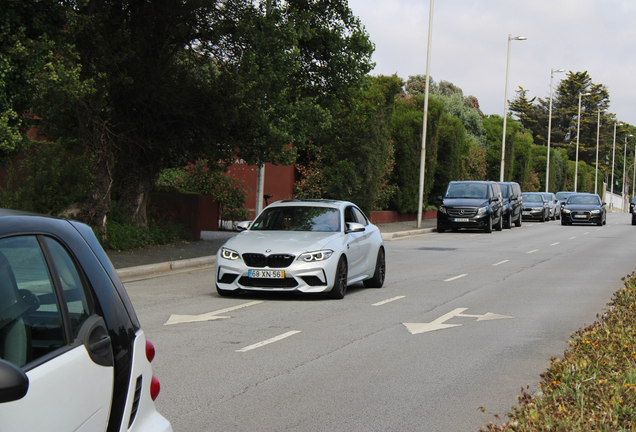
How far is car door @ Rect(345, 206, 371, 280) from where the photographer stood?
11.9m

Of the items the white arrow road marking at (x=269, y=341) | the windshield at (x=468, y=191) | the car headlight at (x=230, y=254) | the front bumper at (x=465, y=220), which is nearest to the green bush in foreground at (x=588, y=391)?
the white arrow road marking at (x=269, y=341)

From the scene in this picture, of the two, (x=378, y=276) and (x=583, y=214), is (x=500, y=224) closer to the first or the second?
(x=583, y=214)

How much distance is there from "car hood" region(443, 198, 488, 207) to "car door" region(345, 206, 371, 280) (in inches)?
746

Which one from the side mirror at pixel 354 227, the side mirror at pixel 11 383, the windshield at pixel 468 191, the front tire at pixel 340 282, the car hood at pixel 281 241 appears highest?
the windshield at pixel 468 191

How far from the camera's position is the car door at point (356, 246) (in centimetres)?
1191

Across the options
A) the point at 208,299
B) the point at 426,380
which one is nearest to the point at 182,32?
the point at 208,299

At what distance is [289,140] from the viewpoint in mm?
17703

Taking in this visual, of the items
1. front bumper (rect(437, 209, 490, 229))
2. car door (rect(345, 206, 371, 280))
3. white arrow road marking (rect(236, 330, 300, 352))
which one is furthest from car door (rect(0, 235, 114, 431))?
front bumper (rect(437, 209, 490, 229))

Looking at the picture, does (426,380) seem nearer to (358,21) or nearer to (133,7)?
(133,7)

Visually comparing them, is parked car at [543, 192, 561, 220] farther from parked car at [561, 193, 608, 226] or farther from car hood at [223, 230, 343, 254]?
car hood at [223, 230, 343, 254]

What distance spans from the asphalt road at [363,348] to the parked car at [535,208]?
104ft

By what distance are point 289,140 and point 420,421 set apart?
12.9 meters

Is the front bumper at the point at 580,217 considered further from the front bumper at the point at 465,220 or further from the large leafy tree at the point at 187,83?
the large leafy tree at the point at 187,83

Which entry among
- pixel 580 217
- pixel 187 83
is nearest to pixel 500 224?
pixel 580 217
